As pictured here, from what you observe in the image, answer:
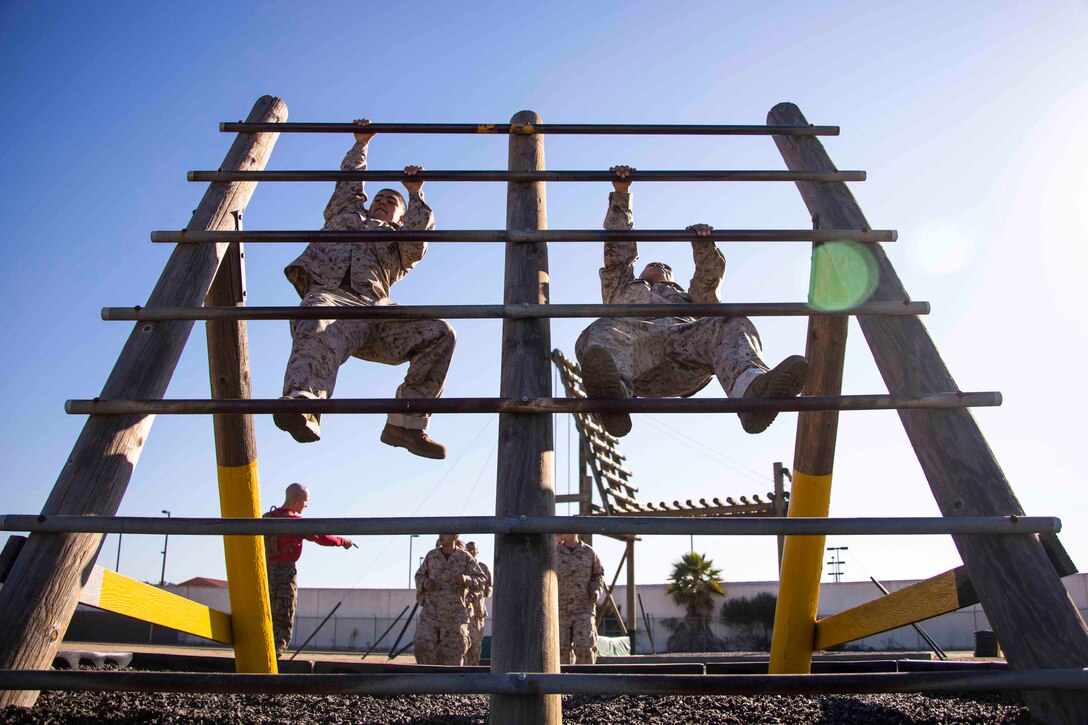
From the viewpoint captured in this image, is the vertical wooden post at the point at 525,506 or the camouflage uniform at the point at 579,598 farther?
the camouflage uniform at the point at 579,598

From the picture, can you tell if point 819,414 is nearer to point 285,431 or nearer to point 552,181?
point 552,181

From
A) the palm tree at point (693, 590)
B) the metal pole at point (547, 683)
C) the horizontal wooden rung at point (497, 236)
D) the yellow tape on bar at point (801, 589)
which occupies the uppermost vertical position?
the palm tree at point (693, 590)

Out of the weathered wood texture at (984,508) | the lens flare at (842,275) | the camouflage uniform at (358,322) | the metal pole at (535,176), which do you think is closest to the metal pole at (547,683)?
the weathered wood texture at (984,508)

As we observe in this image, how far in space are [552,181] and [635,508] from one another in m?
11.2

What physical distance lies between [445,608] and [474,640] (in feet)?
1.89

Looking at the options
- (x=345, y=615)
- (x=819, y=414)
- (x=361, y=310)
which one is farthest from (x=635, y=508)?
(x=345, y=615)

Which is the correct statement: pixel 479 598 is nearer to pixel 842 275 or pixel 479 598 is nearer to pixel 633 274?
pixel 633 274

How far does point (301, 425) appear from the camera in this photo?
10.1 feet

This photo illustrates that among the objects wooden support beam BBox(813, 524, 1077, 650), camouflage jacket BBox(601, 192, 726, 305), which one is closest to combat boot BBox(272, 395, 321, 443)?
camouflage jacket BBox(601, 192, 726, 305)

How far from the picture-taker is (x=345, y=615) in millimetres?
26344

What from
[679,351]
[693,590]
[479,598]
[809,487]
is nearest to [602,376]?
[679,351]

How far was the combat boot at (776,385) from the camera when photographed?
10.0ft

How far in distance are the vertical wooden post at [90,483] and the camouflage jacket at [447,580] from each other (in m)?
4.99

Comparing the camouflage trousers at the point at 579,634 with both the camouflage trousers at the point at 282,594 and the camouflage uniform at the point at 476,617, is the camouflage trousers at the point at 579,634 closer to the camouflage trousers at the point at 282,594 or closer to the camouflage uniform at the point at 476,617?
the camouflage uniform at the point at 476,617
